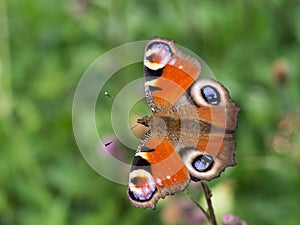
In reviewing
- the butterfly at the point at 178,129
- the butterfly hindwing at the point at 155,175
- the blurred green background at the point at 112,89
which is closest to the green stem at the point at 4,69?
the blurred green background at the point at 112,89

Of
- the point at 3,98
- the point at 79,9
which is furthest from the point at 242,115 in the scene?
the point at 3,98

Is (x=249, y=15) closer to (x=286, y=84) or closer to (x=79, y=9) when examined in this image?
(x=286, y=84)

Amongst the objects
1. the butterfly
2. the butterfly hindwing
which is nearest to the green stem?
the butterfly

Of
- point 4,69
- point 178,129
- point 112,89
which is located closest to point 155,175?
point 178,129

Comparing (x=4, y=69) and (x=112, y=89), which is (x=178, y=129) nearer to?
(x=112, y=89)

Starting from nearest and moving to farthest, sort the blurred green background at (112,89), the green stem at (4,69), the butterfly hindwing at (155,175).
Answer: the butterfly hindwing at (155,175) < the blurred green background at (112,89) < the green stem at (4,69)

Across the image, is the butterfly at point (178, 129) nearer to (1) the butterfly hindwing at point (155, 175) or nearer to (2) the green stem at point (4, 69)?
(1) the butterfly hindwing at point (155, 175)
